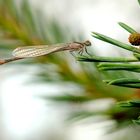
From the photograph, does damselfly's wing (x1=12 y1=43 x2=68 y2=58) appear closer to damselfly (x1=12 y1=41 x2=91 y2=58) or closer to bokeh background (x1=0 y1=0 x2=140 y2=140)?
damselfly (x1=12 y1=41 x2=91 y2=58)

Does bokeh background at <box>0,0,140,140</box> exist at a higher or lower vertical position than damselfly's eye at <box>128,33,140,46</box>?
higher

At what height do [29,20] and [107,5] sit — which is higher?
[107,5]

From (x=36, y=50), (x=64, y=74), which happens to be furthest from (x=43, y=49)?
(x=64, y=74)

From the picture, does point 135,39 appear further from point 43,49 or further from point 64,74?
point 64,74

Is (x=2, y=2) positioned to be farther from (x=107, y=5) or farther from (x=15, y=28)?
(x=107, y=5)

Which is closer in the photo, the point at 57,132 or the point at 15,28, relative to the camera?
the point at 15,28

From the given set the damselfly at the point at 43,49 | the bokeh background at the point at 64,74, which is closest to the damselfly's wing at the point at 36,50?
the damselfly at the point at 43,49

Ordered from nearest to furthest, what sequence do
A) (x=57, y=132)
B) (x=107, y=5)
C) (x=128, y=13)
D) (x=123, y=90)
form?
(x=123, y=90) → (x=128, y=13) → (x=107, y=5) → (x=57, y=132)

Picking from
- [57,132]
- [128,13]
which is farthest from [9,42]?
[57,132]

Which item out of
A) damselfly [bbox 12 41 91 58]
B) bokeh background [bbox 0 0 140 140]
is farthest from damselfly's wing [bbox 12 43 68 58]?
bokeh background [bbox 0 0 140 140]

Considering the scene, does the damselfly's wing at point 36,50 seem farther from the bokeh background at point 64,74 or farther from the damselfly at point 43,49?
the bokeh background at point 64,74

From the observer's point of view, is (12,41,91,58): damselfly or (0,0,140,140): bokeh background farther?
(0,0,140,140): bokeh background
